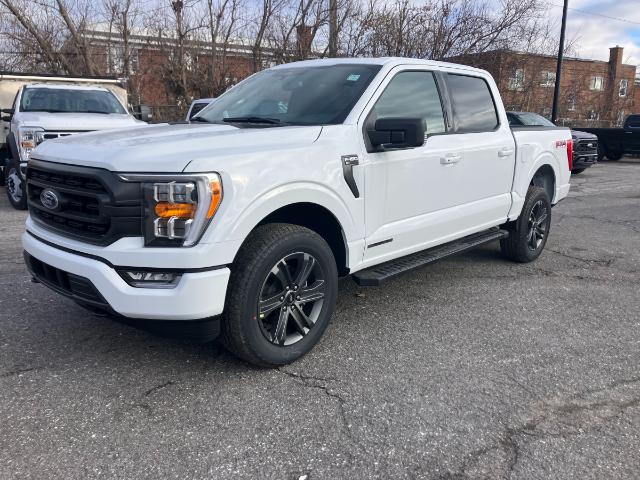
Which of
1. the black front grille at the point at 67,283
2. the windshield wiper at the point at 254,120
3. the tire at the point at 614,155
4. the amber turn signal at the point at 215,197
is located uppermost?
the windshield wiper at the point at 254,120

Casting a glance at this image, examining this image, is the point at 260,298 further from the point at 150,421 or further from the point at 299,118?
the point at 299,118

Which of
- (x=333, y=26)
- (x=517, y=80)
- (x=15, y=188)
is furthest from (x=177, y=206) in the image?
(x=517, y=80)

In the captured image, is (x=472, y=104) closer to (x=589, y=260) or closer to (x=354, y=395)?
(x=589, y=260)

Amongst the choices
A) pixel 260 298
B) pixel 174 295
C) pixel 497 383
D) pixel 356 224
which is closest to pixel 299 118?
pixel 356 224

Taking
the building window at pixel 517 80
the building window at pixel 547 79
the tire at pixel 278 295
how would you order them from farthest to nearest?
the building window at pixel 547 79 → the building window at pixel 517 80 → the tire at pixel 278 295

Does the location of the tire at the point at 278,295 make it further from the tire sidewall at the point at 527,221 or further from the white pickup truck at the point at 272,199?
the tire sidewall at the point at 527,221

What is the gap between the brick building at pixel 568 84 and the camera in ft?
71.4

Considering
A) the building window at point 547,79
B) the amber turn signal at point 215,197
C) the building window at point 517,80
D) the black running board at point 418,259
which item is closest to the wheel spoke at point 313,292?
the black running board at point 418,259

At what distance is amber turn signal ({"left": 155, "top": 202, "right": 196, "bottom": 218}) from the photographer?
279 cm

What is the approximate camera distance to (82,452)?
8.35 ft

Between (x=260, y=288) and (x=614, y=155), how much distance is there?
20762 millimetres

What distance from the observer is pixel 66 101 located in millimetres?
9414

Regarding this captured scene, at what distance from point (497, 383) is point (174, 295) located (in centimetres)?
192

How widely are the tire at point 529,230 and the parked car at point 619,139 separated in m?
14.7
